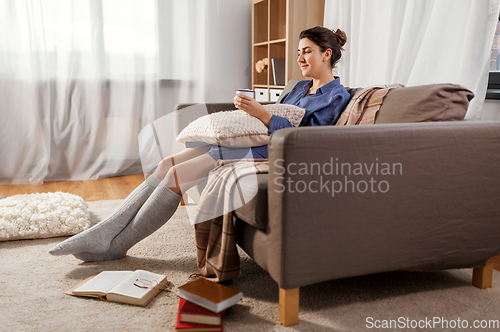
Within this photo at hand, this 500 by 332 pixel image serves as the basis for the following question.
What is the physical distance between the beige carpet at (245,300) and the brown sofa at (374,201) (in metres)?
0.12

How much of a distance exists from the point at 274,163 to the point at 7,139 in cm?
277

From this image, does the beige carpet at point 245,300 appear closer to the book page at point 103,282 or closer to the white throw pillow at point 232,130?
the book page at point 103,282

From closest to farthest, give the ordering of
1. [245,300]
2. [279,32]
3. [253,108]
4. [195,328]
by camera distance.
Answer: [195,328]
[245,300]
[253,108]
[279,32]

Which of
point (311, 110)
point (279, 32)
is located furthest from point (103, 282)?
point (279, 32)

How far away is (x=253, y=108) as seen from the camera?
1.60 m

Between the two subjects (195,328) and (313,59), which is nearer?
(195,328)

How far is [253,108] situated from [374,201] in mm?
629

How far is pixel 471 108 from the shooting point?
1.88 meters

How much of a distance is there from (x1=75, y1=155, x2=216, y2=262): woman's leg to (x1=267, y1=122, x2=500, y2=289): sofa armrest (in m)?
0.48

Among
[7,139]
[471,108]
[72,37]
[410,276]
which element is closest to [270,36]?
[72,37]

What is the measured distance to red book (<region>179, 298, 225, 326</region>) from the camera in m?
1.14

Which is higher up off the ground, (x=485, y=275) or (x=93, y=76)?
(x=93, y=76)

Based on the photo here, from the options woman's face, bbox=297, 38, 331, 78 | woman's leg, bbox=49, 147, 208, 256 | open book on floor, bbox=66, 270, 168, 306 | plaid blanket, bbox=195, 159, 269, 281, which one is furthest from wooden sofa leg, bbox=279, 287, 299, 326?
woman's face, bbox=297, 38, 331, 78

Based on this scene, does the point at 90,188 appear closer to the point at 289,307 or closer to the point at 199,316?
the point at 199,316
